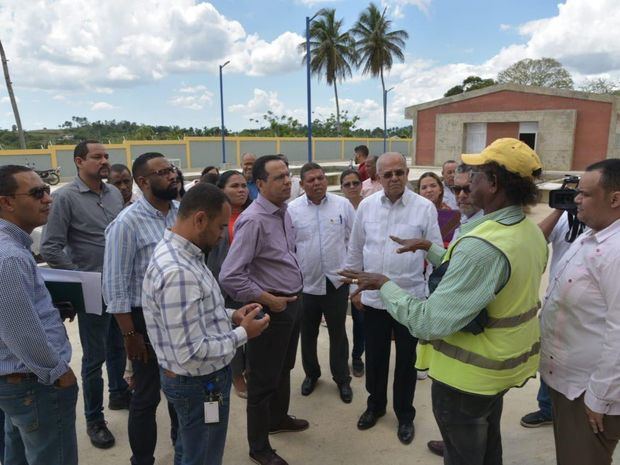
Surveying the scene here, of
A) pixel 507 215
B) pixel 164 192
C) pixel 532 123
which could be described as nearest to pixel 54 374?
pixel 164 192

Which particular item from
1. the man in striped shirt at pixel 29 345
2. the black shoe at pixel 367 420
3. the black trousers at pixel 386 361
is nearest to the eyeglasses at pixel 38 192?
the man in striped shirt at pixel 29 345

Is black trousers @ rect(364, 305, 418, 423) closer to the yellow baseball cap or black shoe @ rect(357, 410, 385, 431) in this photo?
black shoe @ rect(357, 410, 385, 431)

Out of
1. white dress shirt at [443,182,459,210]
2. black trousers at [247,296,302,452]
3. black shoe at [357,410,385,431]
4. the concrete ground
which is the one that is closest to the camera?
black trousers at [247,296,302,452]

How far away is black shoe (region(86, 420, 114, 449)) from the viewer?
9.68ft

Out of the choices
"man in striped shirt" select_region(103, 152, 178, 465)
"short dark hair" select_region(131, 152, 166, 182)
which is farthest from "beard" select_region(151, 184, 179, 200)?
"short dark hair" select_region(131, 152, 166, 182)

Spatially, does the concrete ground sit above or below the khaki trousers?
below

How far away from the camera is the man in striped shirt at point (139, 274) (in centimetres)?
238

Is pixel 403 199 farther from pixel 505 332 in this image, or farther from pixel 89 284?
pixel 89 284

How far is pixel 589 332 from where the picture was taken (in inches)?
72.7

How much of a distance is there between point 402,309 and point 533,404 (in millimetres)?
2269

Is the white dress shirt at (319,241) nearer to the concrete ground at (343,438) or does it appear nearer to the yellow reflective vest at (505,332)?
the concrete ground at (343,438)

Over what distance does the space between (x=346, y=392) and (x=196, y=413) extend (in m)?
1.92

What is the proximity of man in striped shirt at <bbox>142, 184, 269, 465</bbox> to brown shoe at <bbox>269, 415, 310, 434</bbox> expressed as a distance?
118cm

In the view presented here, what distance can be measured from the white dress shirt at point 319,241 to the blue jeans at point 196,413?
5.41 feet
